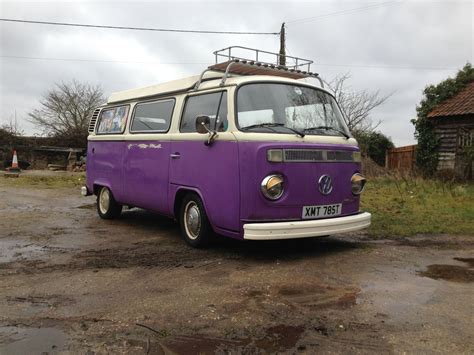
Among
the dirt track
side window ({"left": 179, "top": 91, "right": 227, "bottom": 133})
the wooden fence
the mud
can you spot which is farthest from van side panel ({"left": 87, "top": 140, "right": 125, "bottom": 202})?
the wooden fence

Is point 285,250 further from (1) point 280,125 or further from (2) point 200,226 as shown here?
(1) point 280,125

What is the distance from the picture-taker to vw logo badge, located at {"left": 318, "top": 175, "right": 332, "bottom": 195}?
5645 millimetres

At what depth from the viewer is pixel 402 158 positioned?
23922 mm

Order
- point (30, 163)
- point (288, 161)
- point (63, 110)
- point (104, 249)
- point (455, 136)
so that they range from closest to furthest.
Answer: point (288, 161)
point (104, 249)
point (455, 136)
point (30, 163)
point (63, 110)

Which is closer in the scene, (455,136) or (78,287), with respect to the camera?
(78,287)

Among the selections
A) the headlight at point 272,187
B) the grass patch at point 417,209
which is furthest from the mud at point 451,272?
the grass patch at point 417,209

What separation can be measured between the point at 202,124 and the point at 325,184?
1662 mm

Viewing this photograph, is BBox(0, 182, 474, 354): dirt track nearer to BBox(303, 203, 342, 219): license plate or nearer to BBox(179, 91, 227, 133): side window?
BBox(303, 203, 342, 219): license plate

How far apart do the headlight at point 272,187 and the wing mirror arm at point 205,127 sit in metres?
0.90

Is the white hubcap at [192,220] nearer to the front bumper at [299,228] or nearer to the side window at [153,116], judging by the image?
the front bumper at [299,228]

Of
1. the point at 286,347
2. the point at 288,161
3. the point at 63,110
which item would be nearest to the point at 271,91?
the point at 288,161

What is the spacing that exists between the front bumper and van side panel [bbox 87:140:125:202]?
358cm

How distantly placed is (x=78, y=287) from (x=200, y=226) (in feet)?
6.11

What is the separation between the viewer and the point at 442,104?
21188 millimetres
